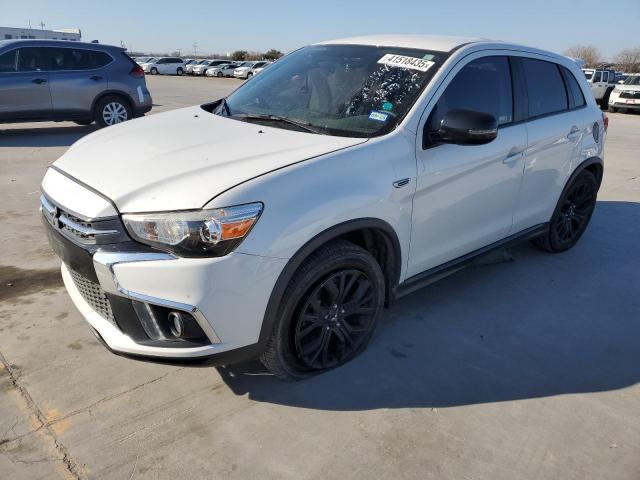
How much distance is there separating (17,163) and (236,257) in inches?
265

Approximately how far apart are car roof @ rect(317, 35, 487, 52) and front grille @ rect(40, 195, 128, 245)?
2.15m

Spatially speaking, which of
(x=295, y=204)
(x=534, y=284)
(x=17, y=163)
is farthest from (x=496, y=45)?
(x=17, y=163)

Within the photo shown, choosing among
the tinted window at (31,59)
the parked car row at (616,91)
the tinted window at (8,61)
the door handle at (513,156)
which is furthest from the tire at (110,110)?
the parked car row at (616,91)

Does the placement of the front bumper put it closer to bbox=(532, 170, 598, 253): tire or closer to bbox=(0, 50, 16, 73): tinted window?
bbox=(532, 170, 598, 253): tire

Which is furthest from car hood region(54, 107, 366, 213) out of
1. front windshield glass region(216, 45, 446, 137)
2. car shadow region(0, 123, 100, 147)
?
car shadow region(0, 123, 100, 147)

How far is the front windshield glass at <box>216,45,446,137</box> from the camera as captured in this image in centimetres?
310

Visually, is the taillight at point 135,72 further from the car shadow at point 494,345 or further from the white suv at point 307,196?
the car shadow at point 494,345

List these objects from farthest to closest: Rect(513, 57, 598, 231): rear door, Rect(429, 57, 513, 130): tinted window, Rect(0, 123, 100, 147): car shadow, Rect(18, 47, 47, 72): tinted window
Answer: Rect(18, 47, 47, 72): tinted window < Rect(0, 123, 100, 147): car shadow < Rect(513, 57, 598, 231): rear door < Rect(429, 57, 513, 130): tinted window

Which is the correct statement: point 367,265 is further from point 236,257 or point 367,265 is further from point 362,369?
point 236,257

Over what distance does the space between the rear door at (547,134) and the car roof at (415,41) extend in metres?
0.60

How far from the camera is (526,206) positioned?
402 centimetres

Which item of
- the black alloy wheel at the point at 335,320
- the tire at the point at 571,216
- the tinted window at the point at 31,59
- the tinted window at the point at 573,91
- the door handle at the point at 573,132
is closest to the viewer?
the black alloy wheel at the point at 335,320

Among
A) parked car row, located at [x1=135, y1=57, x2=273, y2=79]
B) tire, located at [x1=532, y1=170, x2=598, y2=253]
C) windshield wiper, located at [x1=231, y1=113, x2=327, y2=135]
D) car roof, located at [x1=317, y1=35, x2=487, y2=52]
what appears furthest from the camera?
parked car row, located at [x1=135, y1=57, x2=273, y2=79]

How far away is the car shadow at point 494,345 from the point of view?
2865 millimetres
